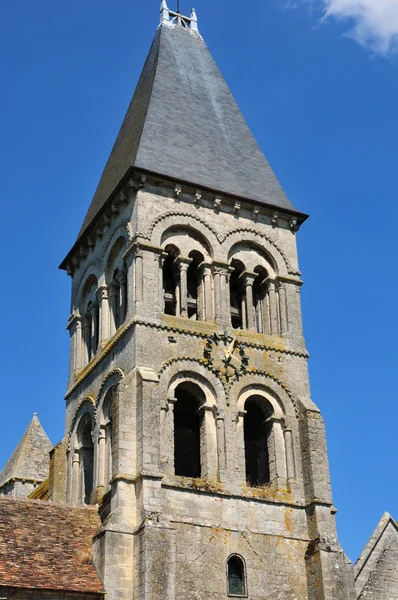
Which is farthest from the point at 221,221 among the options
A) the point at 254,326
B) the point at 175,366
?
the point at 175,366

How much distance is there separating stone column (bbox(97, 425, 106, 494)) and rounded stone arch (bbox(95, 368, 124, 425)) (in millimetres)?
466

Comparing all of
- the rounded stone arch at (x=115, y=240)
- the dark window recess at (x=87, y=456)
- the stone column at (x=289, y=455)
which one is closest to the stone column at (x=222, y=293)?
the rounded stone arch at (x=115, y=240)

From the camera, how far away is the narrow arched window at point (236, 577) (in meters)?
24.0

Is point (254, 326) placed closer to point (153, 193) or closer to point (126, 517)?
point (153, 193)

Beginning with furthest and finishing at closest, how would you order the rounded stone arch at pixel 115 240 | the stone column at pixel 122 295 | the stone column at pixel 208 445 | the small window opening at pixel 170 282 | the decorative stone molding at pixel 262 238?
the decorative stone molding at pixel 262 238 < the rounded stone arch at pixel 115 240 < the small window opening at pixel 170 282 < the stone column at pixel 122 295 < the stone column at pixel 208 445

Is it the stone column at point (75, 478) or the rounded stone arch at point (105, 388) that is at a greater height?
the rounded stone arch at point (105, 388)

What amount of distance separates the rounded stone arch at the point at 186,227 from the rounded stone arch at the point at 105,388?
4.08 metres

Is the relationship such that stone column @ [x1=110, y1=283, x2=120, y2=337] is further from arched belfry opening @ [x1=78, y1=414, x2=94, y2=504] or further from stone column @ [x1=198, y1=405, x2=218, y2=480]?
stone column @ [x1=198, y1=405, x2=218, y2=480]

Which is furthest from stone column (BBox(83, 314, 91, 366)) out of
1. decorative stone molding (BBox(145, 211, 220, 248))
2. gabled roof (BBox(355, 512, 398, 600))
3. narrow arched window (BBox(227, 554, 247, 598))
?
gabled roof (BBox(355, 512, 398, 600))

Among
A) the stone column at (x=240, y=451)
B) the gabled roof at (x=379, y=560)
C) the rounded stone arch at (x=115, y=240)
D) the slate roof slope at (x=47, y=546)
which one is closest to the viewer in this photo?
the slate roof slope at (x=47, y=546)

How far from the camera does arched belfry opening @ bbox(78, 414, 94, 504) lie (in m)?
28.1

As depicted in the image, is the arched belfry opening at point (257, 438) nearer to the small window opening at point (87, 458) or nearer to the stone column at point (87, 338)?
the small window opening at point (87, 458)

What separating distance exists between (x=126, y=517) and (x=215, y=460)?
317cm

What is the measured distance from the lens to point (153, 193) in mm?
28781
